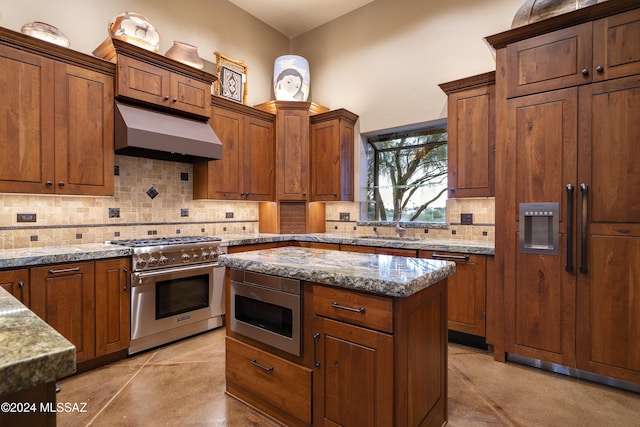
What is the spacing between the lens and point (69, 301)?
2.42 m

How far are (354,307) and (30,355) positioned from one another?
1.16 meters

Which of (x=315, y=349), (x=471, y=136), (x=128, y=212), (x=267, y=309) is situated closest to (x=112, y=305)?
(x=128, y=212)

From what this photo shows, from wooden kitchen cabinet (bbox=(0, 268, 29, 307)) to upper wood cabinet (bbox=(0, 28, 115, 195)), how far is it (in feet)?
2.13

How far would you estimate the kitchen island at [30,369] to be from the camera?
23.4 inches

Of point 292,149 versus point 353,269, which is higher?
point 292,149

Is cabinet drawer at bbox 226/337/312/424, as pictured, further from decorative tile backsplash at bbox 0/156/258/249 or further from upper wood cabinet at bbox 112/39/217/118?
upper wood cabinet at bbox 112/39/217/118

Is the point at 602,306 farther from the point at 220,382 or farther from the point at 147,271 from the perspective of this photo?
the point at 147,271

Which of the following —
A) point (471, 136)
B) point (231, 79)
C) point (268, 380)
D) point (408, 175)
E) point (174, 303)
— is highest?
point (231, 79)

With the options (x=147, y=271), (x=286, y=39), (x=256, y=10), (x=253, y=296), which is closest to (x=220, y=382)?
(x=253, y=296)

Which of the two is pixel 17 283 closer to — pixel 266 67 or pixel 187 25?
pixel 187 25

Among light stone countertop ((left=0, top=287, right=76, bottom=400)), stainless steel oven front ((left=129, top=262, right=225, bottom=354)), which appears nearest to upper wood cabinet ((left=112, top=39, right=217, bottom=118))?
stainless steel oven front ((left=129, top=262, right=225, bottom=354))

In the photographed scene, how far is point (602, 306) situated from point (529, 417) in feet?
3.13

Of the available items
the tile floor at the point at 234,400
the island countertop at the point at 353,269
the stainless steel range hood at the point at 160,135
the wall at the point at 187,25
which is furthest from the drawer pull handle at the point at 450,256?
the wall at the point at 187,25

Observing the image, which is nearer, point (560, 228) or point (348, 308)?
point (348, 308)
